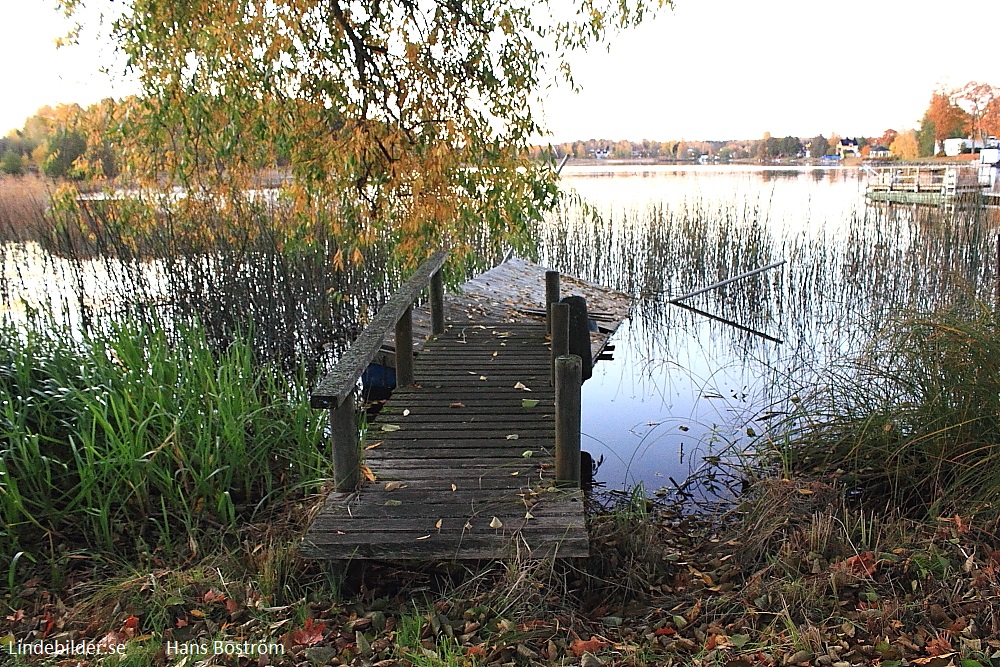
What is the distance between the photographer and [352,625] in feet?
8.36

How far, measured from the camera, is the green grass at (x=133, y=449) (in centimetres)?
317

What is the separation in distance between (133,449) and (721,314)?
294 inches

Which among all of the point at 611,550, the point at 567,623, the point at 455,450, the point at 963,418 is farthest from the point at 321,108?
the point at 963,418

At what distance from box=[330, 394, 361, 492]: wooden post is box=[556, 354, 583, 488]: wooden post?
0.83 metres

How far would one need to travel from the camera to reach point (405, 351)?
4.75 metres

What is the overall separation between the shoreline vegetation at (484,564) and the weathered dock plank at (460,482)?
13 centimetres

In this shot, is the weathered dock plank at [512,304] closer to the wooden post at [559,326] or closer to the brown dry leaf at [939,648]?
the wooden post at [559,326]

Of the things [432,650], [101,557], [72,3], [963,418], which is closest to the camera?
[432,650]

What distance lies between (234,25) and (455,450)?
115 inches

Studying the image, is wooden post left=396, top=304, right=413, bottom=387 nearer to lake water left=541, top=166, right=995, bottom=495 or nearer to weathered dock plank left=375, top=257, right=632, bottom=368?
weathered dock plank left=375, top=257, right=632, bottom=368

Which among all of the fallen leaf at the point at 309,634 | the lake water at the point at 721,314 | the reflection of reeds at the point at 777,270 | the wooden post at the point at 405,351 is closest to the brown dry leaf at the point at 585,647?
the fallen leaf at the point at 309,634

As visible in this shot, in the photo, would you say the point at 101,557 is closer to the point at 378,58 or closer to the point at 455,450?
the point at 455,450

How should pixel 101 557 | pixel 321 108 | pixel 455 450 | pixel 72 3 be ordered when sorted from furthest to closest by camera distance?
1. pixel 72 3
2. pixel 321 108
3. pixel 455 450
4. pixel 101 557

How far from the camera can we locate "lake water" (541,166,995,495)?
17.6 ft
